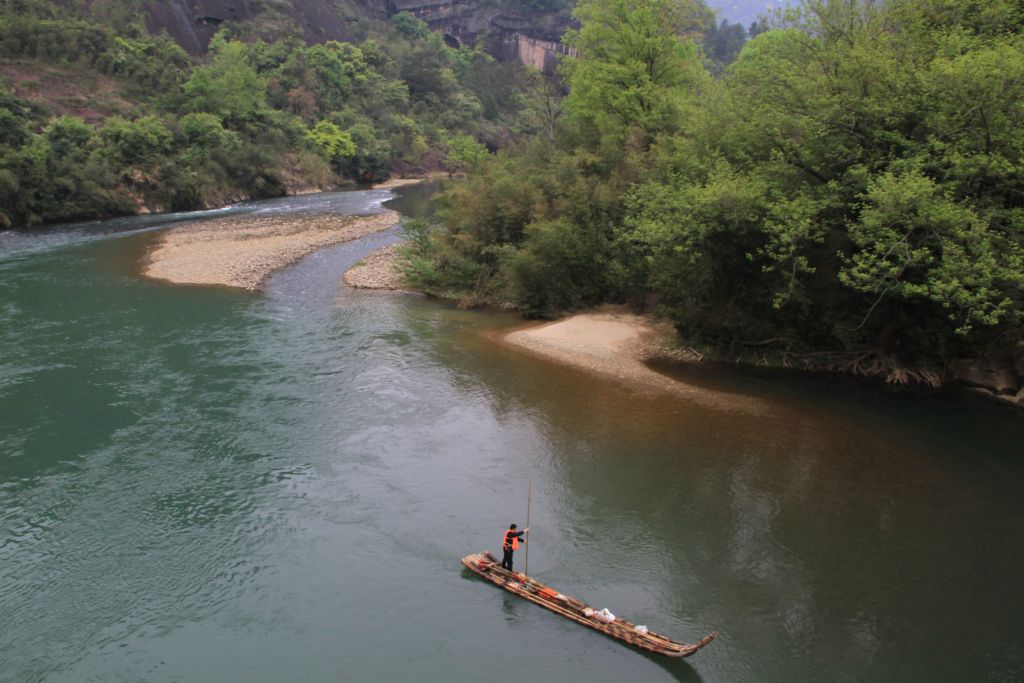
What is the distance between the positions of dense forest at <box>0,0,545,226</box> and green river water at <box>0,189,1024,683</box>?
95.1 feet

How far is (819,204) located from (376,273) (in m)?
24.6

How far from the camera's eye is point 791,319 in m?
24.0

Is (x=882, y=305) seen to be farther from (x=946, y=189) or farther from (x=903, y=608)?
(x=903, y=608)

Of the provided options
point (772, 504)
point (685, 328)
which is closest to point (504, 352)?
point (685, 328)

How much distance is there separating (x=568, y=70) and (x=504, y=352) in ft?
67.6

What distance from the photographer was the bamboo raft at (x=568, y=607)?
11.1m

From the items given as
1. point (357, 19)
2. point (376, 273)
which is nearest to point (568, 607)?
point (376, 273)

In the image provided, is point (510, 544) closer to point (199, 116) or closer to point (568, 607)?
point (568, 607)

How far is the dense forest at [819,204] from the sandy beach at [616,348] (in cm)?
123

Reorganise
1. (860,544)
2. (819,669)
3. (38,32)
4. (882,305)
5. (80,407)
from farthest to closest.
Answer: (38,32) → (882,305) → (80,407) → (860,544) → (819,669)

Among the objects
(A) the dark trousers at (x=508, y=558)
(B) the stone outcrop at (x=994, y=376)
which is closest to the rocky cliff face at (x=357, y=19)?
(B) the stone outcrop at (x=994, y=376)

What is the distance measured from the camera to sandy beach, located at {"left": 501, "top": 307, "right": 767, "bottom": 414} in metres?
22.1

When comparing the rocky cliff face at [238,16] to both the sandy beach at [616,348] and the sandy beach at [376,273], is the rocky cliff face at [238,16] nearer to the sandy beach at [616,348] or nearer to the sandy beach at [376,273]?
the sandy beach at [376,273]

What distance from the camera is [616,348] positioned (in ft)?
85.3
